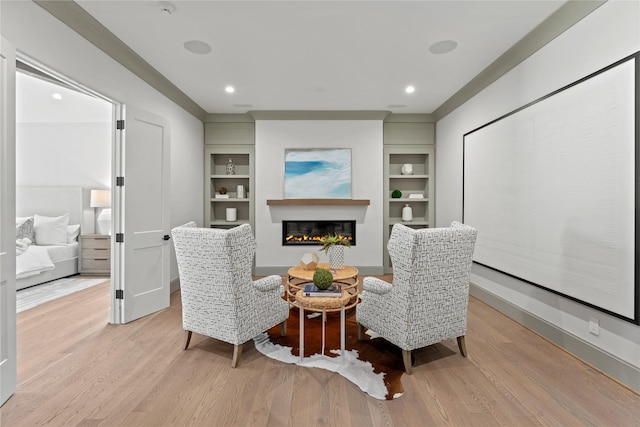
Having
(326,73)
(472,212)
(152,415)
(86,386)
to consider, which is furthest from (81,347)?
(472,212)

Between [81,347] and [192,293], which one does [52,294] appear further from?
[192,293]

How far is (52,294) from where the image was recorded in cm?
406

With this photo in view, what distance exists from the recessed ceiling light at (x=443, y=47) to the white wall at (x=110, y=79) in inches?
124

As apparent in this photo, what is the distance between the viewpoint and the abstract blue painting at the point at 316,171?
17.1 feet

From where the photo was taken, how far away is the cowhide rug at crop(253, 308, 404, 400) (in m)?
2.07

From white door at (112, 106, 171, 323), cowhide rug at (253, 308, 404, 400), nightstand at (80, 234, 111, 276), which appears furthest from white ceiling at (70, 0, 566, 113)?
nightstand at (80, 234, 111, 276)

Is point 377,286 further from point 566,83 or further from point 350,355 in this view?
point 566,83

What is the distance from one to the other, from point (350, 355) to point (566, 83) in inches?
111

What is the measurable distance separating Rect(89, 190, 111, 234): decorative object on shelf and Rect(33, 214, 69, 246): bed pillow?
492mm

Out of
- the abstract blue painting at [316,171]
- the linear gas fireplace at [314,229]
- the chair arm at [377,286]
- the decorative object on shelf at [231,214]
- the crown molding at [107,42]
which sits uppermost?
the crown molding at [107,42]

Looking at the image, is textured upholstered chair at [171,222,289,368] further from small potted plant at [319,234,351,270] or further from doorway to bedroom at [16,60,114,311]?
doorway to bedroom at [16,60,114,311]

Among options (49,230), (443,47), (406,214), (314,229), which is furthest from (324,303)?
(49,230)

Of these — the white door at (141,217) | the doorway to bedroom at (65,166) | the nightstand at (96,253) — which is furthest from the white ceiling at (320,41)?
the nightstand at (96,253)

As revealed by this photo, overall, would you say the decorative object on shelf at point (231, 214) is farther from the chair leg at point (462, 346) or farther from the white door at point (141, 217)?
the chair leg at point (462, 346)
